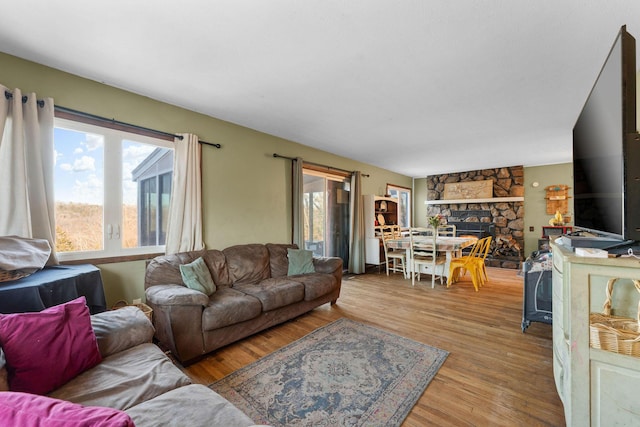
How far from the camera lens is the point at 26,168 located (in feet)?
7.07

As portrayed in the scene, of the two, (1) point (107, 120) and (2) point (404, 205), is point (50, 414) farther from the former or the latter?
(2) point (404, 205)

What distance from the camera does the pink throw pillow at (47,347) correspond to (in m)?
1.21

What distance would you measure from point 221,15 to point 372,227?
4.91 metres

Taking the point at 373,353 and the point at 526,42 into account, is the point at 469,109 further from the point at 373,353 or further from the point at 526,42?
the point at 373,353

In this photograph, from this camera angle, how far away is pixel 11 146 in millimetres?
2080

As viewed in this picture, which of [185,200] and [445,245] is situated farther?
[445,245]

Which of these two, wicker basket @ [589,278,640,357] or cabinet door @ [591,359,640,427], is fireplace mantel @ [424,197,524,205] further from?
cabinet door @ [591,359,640,427]

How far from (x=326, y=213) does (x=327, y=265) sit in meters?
1.92

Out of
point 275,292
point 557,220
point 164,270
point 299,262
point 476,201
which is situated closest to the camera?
point 164,270

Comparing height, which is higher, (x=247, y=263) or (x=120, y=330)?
(x=247, y=263)

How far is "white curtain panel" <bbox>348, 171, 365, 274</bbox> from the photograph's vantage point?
5.71 m

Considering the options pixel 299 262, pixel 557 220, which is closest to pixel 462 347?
pixel 299 262

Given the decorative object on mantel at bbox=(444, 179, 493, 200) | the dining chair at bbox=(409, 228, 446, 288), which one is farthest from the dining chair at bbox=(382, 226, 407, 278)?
the decorative object on mantel at bbox=(444, 179, 493, 200)

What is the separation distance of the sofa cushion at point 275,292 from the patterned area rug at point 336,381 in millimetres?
442
